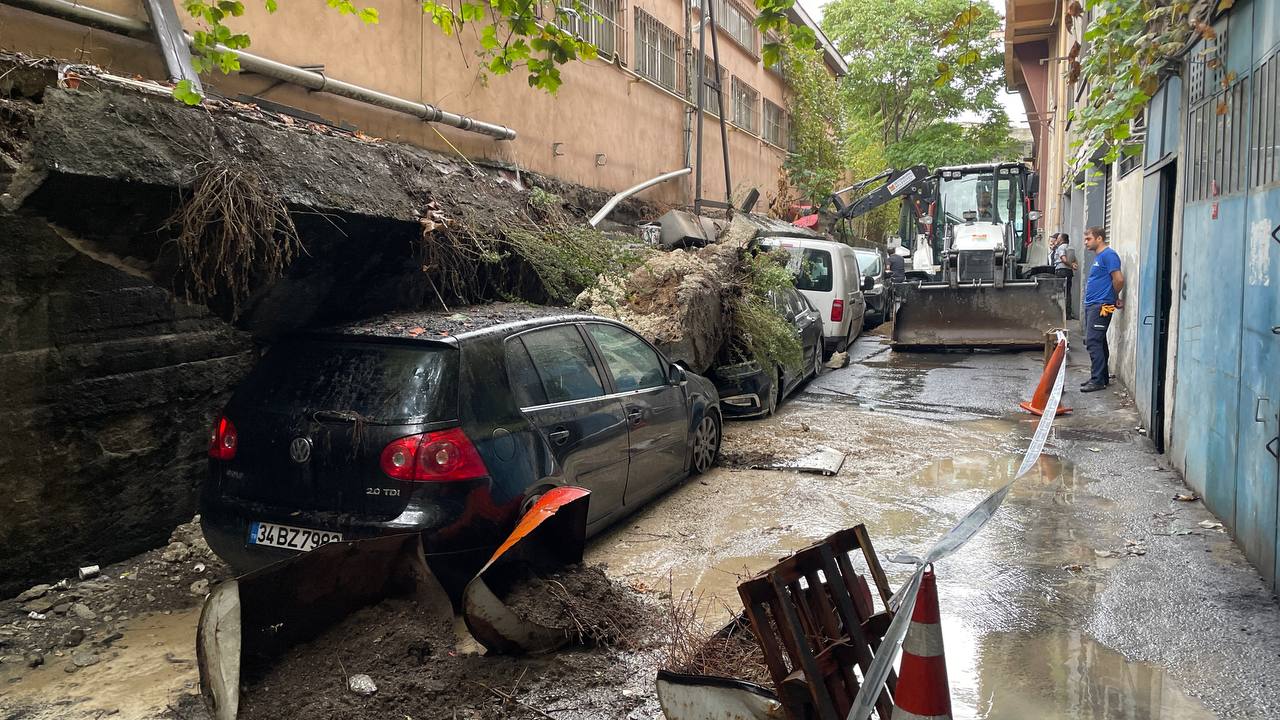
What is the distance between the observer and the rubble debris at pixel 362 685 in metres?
3.39

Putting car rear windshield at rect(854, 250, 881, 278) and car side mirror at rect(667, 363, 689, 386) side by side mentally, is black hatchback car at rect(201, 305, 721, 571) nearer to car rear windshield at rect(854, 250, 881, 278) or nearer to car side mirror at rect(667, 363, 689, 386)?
car side mirror at rect(667, 363, 689, 386)

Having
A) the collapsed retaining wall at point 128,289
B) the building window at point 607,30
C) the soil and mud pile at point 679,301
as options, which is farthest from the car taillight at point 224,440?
the building window at point 607,30

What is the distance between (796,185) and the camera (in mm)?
27531

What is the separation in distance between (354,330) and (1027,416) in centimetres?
783

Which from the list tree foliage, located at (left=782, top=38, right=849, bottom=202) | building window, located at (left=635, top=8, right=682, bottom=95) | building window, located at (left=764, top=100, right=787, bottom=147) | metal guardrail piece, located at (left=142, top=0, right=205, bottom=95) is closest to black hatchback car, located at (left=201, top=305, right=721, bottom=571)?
metal guardrail piece, located at (left=142, top=0, right=205, bottom=95)

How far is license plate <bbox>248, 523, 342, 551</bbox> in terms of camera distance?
412 centimetres

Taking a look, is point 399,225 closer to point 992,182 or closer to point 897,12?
point 992,182

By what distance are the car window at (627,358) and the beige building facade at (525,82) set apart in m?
2.46

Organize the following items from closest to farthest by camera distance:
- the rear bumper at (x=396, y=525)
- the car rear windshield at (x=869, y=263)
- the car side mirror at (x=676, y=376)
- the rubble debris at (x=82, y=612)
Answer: the rear bumper at (x=396, y=525), the rubble debris at (x=82, y=612), the car side mirror at (x=676, y=376), the car rear windshield at (x=869, y=263)

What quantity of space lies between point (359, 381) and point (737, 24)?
68.8ft

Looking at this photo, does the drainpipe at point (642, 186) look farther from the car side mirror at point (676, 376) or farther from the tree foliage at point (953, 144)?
the tree foliage at point (953, 144)

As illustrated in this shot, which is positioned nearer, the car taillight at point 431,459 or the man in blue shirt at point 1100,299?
the car taillight at point 431,459

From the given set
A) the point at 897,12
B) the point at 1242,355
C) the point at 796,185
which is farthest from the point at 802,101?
the point at 1242,355

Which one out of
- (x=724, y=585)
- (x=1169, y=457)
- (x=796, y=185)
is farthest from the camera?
(x=796, y=185)
